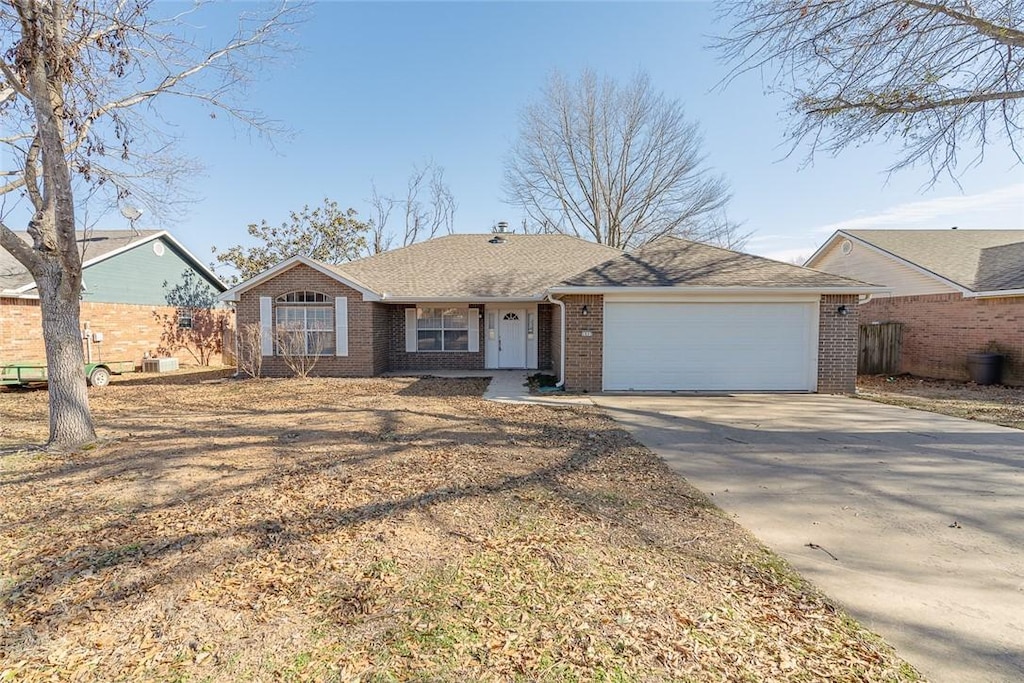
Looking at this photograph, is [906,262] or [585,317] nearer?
[585,317]

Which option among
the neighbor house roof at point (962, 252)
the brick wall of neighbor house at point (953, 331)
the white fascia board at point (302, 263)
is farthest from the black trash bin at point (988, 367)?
the white fascia board at point (302, 263)

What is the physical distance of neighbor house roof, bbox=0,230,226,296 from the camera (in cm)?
1359

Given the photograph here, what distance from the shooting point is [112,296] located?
16172mm

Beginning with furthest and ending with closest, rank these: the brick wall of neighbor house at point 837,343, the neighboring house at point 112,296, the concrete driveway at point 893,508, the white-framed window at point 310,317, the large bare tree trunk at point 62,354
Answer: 1. the neighboring house at point 112,296
2. the white-framed window at point 310,317
3. the brick wall of neighbor house at point 837,343
4. the large bare tree trunk at point 62,354
5. the concrete driveway at point 893,508

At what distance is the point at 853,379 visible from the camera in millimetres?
10188

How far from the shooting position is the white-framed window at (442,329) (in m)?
14.9

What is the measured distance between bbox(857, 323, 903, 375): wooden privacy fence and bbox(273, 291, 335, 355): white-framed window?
53.1ft

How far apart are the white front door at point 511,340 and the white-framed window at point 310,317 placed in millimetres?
5096

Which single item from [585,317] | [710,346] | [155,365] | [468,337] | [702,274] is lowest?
[155,365]

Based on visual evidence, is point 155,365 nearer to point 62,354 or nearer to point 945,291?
point 62,354

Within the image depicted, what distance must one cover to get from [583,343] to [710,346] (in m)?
2.84

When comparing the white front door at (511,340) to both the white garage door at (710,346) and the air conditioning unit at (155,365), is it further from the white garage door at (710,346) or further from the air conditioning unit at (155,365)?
the air conditioning unit at (155,365)

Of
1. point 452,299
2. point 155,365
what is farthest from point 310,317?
point 155,365

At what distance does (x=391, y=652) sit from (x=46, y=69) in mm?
7531
